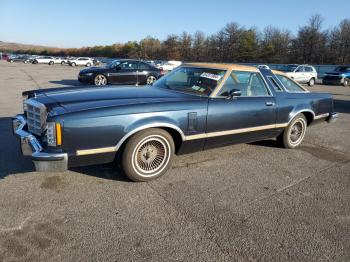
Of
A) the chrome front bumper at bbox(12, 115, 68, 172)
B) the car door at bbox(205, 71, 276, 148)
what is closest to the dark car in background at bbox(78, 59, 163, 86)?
the car door at bbox(205, 71, 276, 148)

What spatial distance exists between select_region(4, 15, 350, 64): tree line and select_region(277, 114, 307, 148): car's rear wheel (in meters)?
58.2

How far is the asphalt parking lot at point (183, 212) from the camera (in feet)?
8.74

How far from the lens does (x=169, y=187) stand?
12.7 feet

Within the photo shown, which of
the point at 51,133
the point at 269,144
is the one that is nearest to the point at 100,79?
the point at 269,144

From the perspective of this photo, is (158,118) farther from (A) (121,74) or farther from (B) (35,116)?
(A) (121,74)

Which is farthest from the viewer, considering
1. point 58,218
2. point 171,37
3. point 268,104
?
point 171,37

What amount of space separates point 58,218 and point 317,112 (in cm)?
505

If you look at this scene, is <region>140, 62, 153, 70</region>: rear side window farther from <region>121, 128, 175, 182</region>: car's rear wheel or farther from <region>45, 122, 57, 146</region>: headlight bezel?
<region>45, 122, 57, 146</region>: headlight bezel

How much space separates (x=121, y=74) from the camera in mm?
14961

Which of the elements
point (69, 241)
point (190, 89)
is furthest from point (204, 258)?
point (190, 89)

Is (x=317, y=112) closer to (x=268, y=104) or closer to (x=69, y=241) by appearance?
(x=268, y=104)

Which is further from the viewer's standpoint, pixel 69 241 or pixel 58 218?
pixel 58 218

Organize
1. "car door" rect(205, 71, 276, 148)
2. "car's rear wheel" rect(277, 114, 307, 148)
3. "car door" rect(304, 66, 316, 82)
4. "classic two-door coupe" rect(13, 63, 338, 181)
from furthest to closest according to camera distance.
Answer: "car door" rect(304, 66, 316, 82)
"car's rear wheel" rect(277, 114, 307, 148)
"car door" rect(205, 71, 276, 148)
"classic two-door coupe" rect(13, 63, 338, 181)

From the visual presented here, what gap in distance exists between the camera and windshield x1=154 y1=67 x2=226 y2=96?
4605 millimetres
